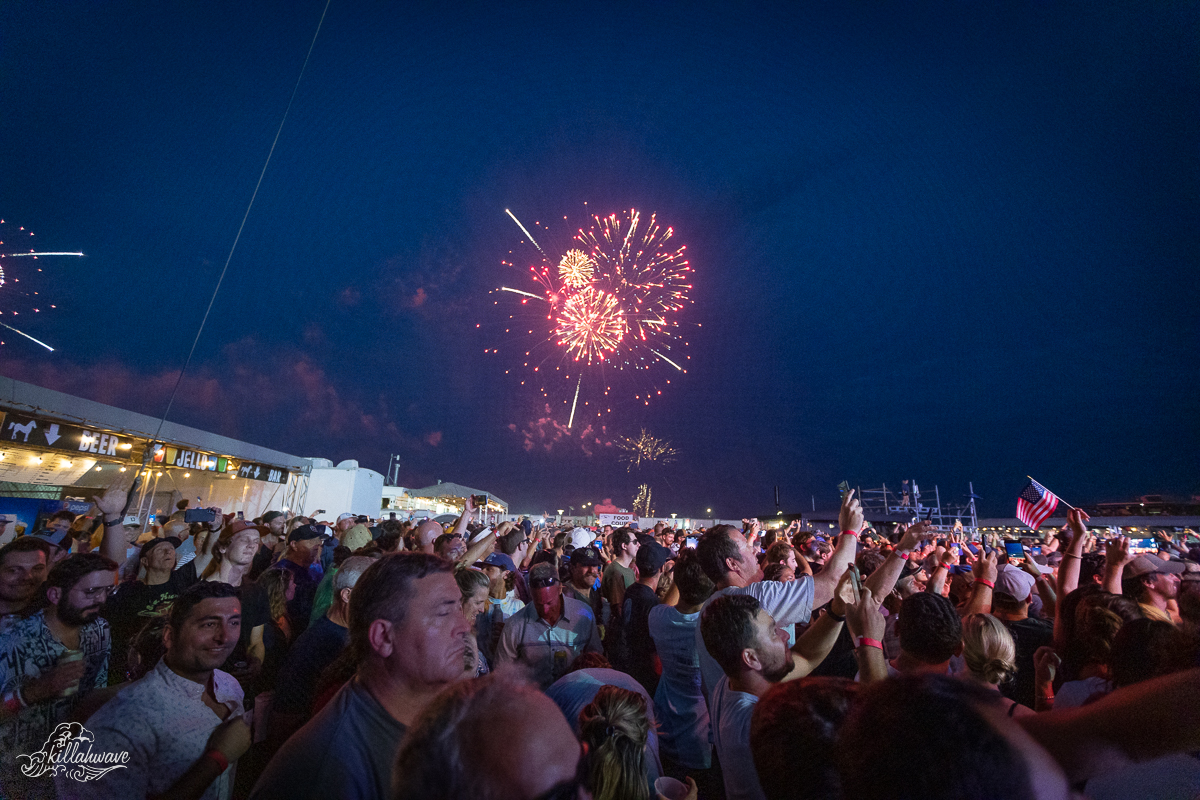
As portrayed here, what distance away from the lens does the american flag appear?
41.2 feet

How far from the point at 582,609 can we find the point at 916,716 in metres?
4.08

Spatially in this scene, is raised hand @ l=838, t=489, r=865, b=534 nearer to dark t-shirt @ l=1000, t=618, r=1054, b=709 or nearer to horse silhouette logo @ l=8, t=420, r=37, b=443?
dark t-shirt @ l=1000, t=618, r=1054, b=709

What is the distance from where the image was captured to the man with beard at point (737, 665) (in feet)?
7.63

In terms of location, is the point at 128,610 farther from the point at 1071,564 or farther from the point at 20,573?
the point at 1071,564

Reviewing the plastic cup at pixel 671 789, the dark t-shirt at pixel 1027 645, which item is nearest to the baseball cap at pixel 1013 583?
the dark t-shirt at pixel 1027 645

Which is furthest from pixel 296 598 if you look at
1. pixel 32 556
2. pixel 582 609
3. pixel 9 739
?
pixel 582 609

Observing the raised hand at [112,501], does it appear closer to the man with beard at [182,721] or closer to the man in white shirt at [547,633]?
the man with beard at [182,721]

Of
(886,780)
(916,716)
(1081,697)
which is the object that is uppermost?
(916,716)

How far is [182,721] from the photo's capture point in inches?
102

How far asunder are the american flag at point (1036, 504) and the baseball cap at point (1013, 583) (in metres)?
8.47

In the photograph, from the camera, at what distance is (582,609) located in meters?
4.83

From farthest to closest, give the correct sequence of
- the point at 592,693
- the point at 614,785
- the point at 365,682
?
the point at 592,693, the point at 365,682, the point at 614,785

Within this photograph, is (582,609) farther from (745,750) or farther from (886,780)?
(886,780)

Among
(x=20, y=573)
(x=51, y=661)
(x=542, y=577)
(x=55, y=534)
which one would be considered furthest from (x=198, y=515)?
(x=542, y=577)
